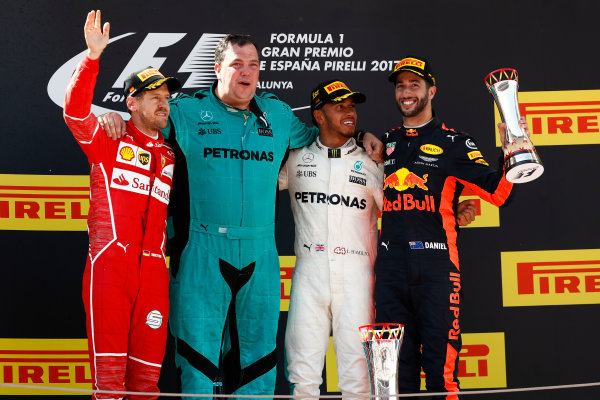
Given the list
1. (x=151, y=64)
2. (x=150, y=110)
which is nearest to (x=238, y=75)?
(x=150, y=110)

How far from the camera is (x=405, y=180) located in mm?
3098

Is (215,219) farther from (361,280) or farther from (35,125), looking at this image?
(35,125)

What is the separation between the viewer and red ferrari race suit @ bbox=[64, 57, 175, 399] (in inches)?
106

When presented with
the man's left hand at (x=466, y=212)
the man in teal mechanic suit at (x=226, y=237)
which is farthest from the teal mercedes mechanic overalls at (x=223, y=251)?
the man's left hand at (x=466, y=212)

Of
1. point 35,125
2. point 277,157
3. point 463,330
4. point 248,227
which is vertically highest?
point 35,125

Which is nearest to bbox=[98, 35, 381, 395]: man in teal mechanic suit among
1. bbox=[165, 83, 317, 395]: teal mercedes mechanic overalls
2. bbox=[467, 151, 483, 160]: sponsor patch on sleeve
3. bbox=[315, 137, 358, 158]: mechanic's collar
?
bbox=[165, 83, 317, 395]: teal mercedes mechanic overalls

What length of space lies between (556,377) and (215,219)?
2.16 meters

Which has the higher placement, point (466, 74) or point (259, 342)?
point (466, 74)

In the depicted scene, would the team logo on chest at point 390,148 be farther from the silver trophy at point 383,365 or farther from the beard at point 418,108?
the silver trophy at point 383,365

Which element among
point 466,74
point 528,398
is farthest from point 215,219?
point 528,398

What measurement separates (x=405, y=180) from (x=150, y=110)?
1116 mm

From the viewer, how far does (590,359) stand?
153 inches

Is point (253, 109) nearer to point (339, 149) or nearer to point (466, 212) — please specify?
point (339, 149)

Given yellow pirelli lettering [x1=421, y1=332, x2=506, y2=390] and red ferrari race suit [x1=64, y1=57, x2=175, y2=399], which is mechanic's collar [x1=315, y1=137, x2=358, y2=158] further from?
yellow pirelli lettering [x1=421, y1=332, x2=506, y2=390]
